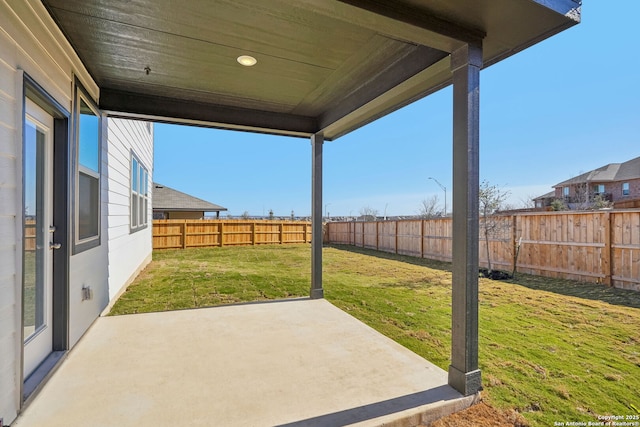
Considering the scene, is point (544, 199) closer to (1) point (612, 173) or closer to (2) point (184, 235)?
(1) point (612, 173)

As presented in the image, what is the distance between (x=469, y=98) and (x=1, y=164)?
118 inches

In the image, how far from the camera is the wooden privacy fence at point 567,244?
5957 millimetres

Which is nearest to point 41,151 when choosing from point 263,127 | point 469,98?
point 263,127

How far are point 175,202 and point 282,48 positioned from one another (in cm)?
1721

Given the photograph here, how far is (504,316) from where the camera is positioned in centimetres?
422

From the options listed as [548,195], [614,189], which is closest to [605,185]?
[614,189]

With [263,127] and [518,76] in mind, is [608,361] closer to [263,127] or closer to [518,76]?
[263,127]

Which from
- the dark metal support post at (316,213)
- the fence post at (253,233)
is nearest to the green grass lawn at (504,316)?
the dark metal support post at (316,213)

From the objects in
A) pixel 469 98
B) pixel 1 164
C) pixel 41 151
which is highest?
pixel 469 98

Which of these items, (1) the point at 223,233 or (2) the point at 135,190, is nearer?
(2) the point at 135,190

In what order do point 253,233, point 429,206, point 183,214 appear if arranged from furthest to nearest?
point 429,206
point 183,214
point 253,233

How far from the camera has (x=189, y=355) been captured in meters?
2.82

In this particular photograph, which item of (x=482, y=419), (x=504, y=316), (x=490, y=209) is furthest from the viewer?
(x=490, y=209)

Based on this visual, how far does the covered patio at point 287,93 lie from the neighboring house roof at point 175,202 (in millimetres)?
14742
